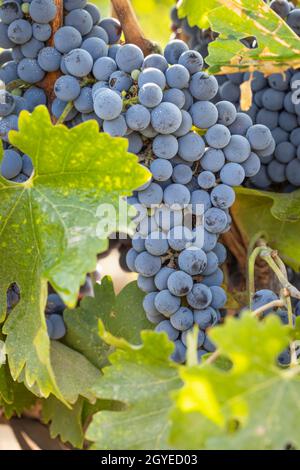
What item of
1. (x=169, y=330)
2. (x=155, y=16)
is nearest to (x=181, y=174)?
(x=169, y=330)

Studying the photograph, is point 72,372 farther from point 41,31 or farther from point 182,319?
point 41,31

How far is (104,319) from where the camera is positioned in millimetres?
1070

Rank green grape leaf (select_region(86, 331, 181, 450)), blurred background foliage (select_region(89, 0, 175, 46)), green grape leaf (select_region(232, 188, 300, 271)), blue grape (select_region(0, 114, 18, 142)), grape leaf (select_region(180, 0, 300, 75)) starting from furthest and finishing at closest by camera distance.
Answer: blurred background foliage (select_region(89, 0, 175, 46)) < green grape leaf (select_region(232, 188, 300, 271)) < blue grape (select_region(0, 114, 18, 142)) < grape leaf (select_region(180, 0, 300, 75)) < green grape leaf (select_region(86, 331, 181, 450))

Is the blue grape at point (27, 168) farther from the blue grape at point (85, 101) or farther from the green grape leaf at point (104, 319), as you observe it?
the green grape leaf at point (104, 319)

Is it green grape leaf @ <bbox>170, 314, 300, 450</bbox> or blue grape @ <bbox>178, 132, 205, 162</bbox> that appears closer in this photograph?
green grape leaf @ <bbox>170, 314, 300, 450</bbox>

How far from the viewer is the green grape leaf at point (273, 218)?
1.09 meters

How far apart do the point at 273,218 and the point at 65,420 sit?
476 mm

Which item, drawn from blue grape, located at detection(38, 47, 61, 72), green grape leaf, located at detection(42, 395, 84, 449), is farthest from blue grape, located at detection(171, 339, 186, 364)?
blue grape, located at detection(38, 47, 61, 72)

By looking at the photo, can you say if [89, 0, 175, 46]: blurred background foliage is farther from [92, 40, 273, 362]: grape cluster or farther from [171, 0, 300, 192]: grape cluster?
[92, 40, 273, 362]: grape cluster

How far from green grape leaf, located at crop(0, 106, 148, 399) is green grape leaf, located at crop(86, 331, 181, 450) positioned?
93mm

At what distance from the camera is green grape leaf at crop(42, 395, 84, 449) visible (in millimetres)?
1089

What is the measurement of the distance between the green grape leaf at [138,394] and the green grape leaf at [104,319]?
268mm

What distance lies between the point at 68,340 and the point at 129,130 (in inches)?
14.7

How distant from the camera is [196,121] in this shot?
949 millimetres
